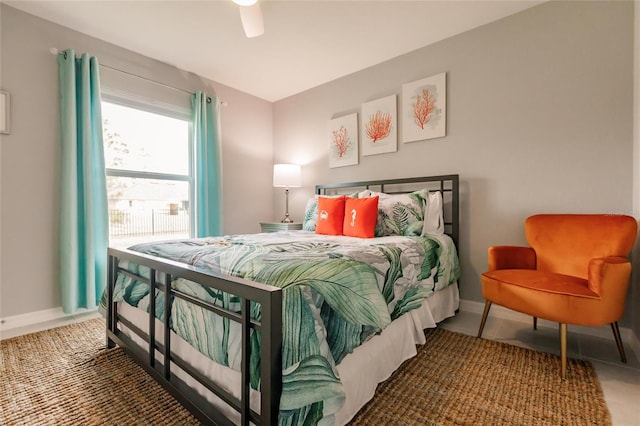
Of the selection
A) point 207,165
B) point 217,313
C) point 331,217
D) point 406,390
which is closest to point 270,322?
point 217,313

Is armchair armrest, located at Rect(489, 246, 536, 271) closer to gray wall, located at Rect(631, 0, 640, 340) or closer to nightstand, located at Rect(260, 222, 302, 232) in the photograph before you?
gray wall, located at Rect(631, 0, 640, 340)

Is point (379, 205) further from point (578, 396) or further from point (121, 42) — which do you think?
point (121, 42)

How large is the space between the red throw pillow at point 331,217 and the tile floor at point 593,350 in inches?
45.7

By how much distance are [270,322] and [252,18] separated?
189 centimetres

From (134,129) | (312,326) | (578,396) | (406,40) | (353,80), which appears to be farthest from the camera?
(353,80)

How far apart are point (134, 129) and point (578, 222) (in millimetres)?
3912

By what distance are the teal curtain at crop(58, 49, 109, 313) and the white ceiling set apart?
15.8 inches

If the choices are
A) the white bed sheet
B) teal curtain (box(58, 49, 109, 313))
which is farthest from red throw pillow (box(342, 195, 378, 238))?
teal curtain (box(58, 49, 109, 313))

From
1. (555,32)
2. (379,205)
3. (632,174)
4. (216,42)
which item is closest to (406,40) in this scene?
(555,32)

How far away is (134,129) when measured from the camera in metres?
3.03

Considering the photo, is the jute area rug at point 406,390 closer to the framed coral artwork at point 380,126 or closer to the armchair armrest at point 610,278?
the armchair armrest at point 610,278

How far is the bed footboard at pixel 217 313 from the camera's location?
893mm

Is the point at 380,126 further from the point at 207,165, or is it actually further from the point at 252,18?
the point at 207,165

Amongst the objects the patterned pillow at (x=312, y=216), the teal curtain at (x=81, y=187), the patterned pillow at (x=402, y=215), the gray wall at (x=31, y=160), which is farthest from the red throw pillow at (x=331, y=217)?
the gray wall at (x=31, y=160)
